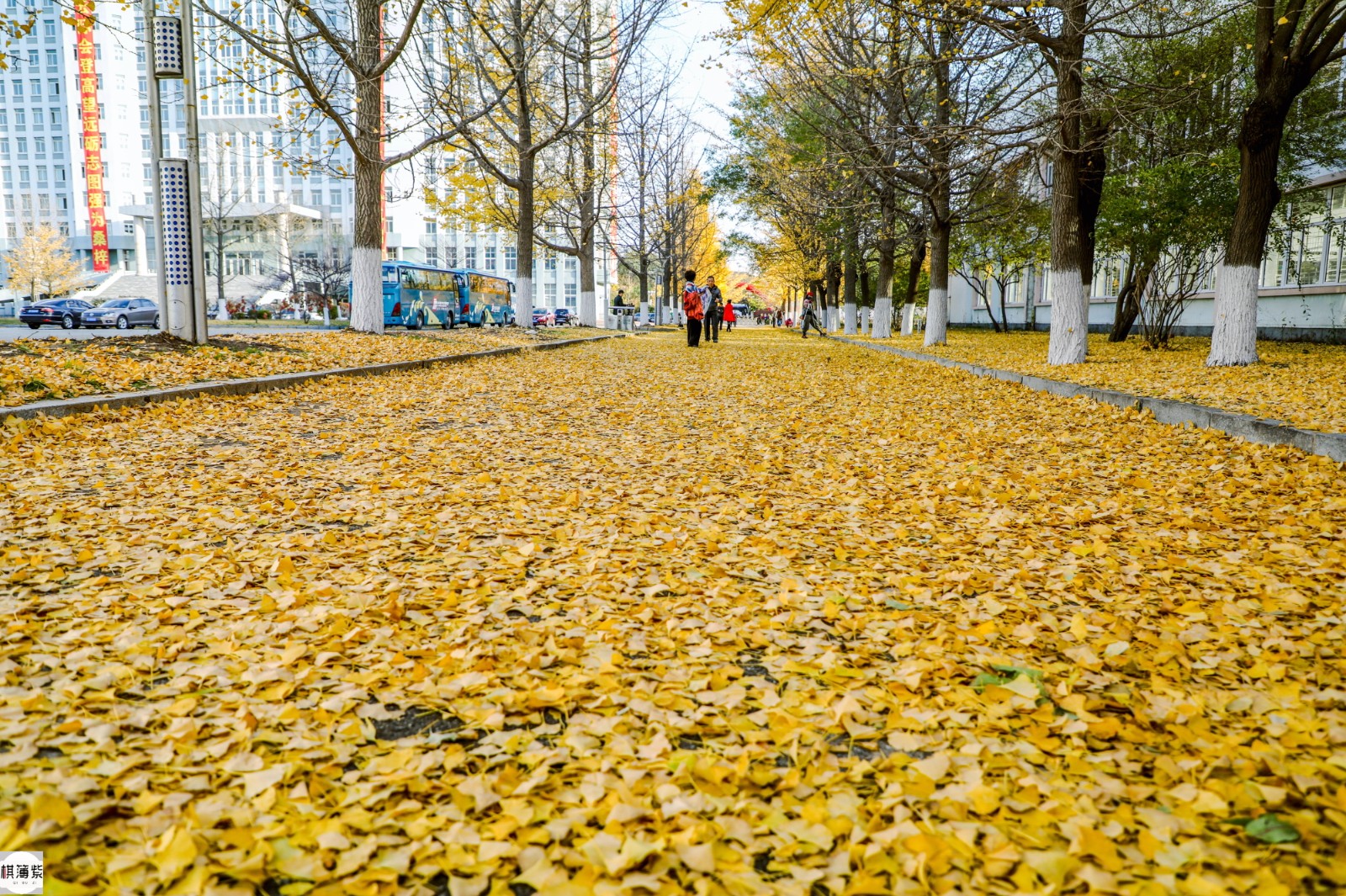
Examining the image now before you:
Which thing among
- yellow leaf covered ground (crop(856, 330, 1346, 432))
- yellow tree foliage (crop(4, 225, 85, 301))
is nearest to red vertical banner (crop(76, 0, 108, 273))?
yellow tree foliage (crop(4, 225, 85, 301))

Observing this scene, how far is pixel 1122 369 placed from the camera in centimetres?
1254

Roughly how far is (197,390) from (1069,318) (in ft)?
41.2

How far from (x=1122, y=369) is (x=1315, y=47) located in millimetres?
4918

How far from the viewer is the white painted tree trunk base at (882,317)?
2817cm

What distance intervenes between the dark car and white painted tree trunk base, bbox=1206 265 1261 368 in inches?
1489

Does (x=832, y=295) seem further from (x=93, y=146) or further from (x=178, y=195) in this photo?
(x=93, y=146)

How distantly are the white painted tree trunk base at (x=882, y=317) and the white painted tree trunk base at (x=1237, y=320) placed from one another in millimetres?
15588

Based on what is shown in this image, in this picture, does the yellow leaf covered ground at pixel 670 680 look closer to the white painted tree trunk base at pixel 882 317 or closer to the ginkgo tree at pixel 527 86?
the ginkgo tree at pixel 527 86

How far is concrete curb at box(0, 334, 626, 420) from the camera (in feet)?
23.8

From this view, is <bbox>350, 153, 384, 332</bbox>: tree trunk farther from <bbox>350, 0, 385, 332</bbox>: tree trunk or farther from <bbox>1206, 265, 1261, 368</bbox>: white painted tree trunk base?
<bbox>1206, 265, 1261, 368</bbox>: white painted tree trunk base

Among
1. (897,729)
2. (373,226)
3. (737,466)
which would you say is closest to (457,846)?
(897,729)

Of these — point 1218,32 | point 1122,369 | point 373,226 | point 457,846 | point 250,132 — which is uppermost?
point 250,132

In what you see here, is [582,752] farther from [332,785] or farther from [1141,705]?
[1141,705]

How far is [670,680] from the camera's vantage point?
9.11 feet
